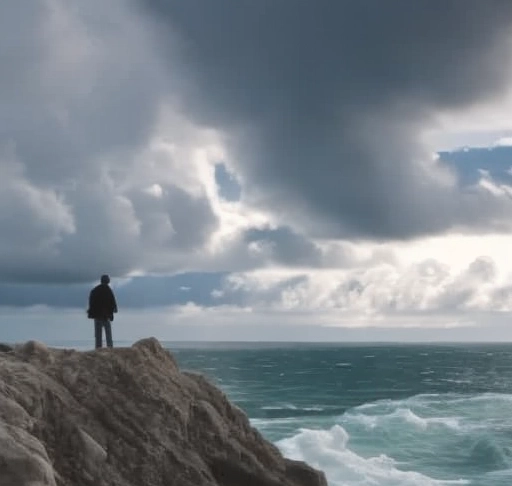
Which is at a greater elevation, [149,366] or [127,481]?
[149,366]

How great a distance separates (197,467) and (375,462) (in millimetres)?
37490

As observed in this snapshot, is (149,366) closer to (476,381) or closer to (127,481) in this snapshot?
(127,481)

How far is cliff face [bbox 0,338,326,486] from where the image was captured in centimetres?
1582

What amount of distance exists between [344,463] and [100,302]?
31.8 m

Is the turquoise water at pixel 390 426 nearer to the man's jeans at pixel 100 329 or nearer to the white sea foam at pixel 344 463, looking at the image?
the white sea foam at pixel 344 463

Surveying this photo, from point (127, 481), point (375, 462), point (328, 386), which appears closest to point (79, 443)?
point (127, 481)

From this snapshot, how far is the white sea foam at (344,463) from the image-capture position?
4650cm

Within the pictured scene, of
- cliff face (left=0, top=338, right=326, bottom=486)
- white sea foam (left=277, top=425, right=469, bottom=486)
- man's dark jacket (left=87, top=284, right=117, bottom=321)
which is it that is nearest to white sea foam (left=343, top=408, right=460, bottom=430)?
white sea foam (left=277, top=425, right=469, bottom=486)

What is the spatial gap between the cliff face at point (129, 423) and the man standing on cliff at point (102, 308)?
3.67 m

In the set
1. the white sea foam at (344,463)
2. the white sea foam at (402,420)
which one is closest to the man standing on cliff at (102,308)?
the white sea foam at (344,463)

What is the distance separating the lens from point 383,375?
156875 millimetres

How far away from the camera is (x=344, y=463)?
51.0 metres

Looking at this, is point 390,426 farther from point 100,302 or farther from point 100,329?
point 100,302

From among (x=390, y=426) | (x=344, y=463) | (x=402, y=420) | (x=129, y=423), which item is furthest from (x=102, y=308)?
(x=402, y=420)
